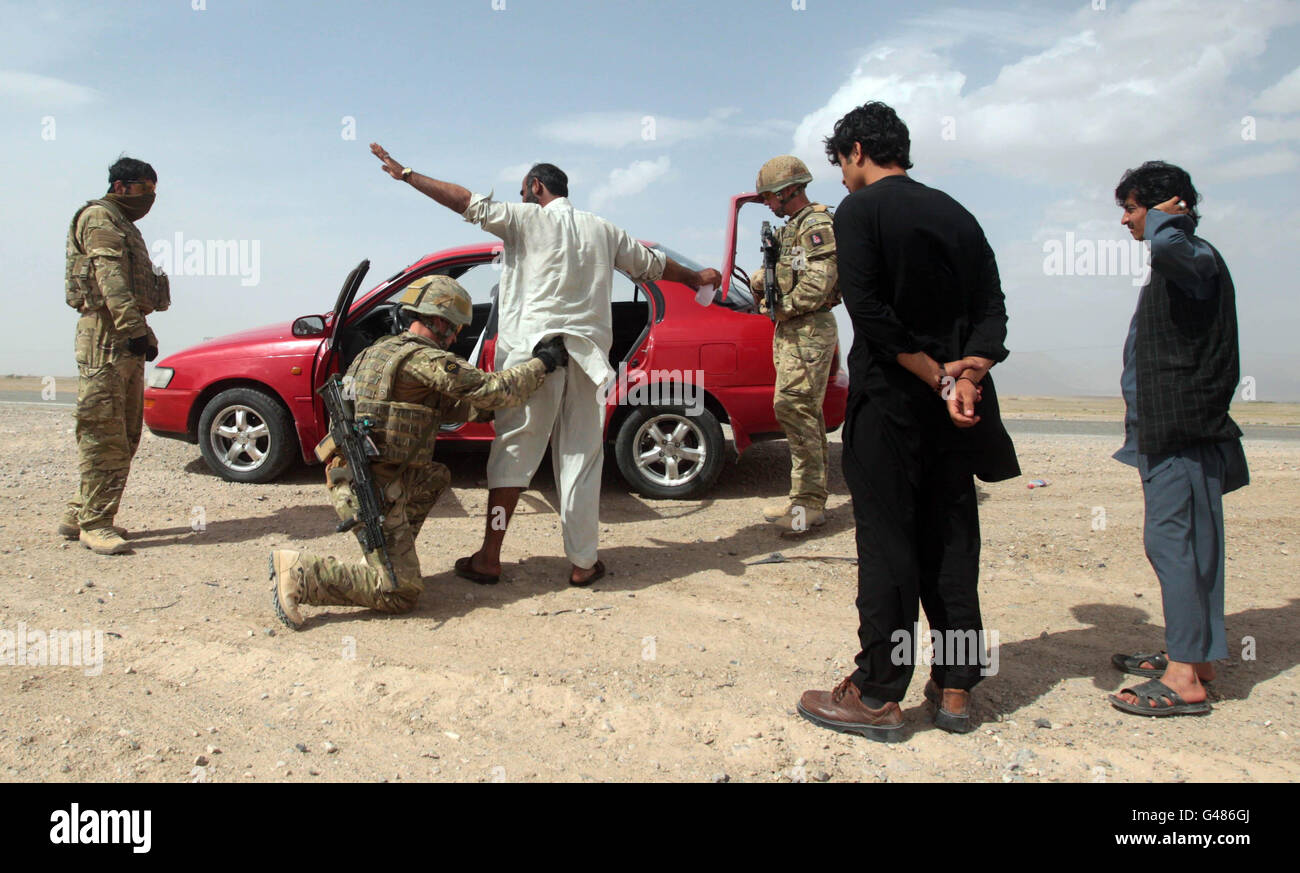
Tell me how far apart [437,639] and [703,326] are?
3.14 m

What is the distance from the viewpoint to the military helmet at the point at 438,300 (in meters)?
4.18

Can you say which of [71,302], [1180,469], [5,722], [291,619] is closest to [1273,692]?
[1180,469]

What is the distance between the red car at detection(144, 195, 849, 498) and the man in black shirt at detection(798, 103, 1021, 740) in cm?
298

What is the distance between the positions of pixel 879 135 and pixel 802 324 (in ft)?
8.25

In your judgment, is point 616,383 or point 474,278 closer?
point 616,383

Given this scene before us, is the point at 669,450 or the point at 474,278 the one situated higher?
the point at 474,278

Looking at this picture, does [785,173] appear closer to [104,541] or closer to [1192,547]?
[1192,547]

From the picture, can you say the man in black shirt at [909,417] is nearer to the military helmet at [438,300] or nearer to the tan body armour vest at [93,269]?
the military helmet at [438,300]

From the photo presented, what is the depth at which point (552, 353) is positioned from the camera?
435cm

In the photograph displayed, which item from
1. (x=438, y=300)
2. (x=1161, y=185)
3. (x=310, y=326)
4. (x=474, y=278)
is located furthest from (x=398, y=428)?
(x=1161, y=185)

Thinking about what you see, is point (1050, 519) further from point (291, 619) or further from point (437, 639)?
point (291, 619)

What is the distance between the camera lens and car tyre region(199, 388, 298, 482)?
657 cm

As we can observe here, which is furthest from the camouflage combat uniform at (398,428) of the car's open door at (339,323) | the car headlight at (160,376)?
the car headlight at (160,376)
